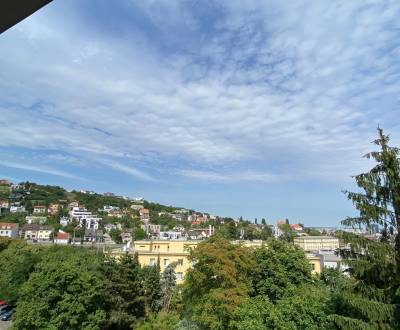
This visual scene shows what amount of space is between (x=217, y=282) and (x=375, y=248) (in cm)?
1125

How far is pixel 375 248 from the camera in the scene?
8953 millimetres

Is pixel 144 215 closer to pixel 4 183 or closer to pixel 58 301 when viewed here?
pixel 4 183

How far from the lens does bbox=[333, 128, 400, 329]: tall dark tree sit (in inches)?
352

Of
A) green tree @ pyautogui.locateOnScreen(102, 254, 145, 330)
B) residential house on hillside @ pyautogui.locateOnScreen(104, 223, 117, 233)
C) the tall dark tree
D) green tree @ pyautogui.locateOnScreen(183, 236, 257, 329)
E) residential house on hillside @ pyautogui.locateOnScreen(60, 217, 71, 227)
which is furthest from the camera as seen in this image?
residential house on hillside @ pyautogui.locateOnScreen(60, 217, 71, 227)

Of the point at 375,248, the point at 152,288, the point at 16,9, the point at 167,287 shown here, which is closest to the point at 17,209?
the point at 167,287

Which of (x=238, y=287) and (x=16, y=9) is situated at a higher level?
(x=16, y=9)

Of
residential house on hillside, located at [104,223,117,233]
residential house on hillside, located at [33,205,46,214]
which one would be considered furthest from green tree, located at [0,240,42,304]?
residential house on hillside, located at [33,205,46,214]

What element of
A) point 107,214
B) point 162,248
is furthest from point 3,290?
point 107,214

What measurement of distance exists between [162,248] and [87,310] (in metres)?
19.5

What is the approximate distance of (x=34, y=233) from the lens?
102750mm

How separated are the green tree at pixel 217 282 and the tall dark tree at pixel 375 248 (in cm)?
859

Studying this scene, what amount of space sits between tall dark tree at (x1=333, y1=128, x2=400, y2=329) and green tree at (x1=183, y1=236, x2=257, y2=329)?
28.2ft

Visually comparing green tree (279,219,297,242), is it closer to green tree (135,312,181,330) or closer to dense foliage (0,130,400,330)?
dense foliage (0,130,400,330)

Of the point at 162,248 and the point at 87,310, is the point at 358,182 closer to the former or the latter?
the point at 87,310
